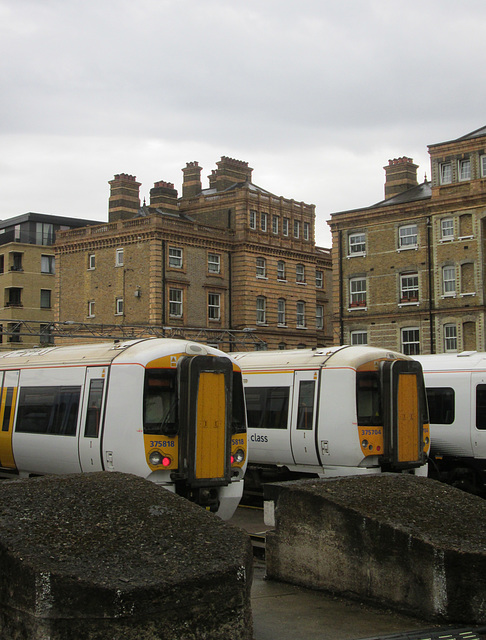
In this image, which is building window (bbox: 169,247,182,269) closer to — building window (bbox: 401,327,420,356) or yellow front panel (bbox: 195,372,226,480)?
building window (bbox: 401,327,420,356)

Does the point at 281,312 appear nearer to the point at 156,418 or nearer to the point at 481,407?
the point at 481,407

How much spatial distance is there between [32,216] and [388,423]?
69694 mm

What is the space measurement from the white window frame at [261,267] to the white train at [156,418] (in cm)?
4780

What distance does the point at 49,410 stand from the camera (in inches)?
578

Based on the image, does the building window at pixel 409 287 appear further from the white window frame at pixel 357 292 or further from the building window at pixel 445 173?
the building window at pixel 445 173

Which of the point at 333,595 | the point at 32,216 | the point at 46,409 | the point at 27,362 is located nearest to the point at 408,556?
the point at 333,595

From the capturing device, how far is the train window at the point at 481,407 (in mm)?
17766

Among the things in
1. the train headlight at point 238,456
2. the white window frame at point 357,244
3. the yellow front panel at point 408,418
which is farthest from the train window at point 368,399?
the white window frame at point 357,244

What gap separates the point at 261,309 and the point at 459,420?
43963mm

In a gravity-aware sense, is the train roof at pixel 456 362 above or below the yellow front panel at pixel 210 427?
above

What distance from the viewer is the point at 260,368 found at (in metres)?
18.0

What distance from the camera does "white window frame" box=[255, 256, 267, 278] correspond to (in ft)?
204

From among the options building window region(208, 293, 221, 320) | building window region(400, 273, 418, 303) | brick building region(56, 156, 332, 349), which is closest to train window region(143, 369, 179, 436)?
building window region(400, 273, 418, 303)

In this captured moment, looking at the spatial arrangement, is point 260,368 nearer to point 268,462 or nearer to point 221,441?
point 268,462
